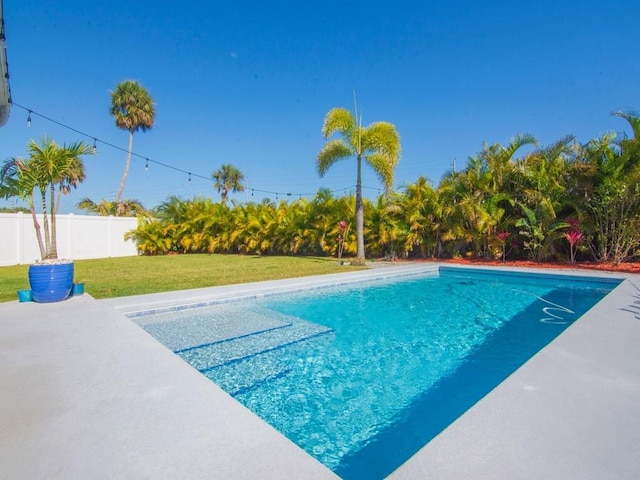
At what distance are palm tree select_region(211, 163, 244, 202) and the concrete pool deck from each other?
140 feet

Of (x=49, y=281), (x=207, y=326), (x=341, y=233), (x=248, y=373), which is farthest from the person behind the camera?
(x=341, y=233)

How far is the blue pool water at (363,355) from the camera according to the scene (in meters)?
2.90

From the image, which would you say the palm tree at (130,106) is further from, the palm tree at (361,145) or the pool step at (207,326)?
the pool step at (207,326)

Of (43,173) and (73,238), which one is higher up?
(43,173)

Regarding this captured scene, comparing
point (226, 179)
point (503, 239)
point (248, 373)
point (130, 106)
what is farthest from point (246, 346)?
point (226, 179)

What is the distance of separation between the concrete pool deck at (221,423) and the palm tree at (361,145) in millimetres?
10057

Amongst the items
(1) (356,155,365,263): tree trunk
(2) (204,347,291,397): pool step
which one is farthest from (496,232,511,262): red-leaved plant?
(2) (204,347,291,397): pool step

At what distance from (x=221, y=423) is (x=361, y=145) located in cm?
1249

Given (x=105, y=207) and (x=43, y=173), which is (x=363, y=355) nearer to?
(x=43, y=173)

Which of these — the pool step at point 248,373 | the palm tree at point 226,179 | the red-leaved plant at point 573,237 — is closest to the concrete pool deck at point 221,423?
the pool step at point 248,373

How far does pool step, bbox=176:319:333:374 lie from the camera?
4211 mm

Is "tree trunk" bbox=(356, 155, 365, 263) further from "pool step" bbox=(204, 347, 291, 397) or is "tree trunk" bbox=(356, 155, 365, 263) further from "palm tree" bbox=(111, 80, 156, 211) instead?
"palm tree" bbox=(111, 80, 156, 211)

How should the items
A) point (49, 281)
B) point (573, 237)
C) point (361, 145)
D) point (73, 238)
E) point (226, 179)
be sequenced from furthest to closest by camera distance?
point (226, 179) < point (73, 238) < point (361, 145) < point (573, 237) < point (49, 281)

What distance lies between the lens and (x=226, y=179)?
44.7m
